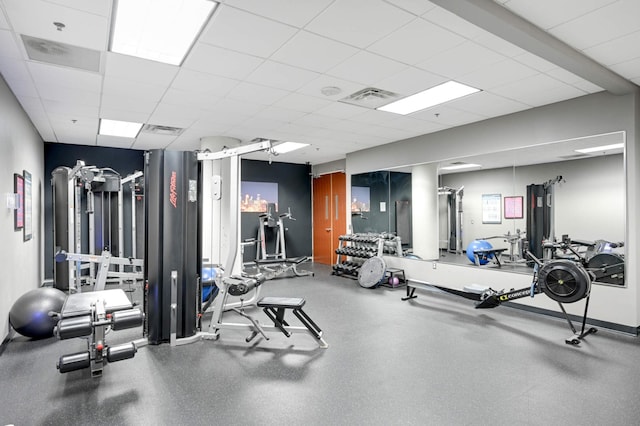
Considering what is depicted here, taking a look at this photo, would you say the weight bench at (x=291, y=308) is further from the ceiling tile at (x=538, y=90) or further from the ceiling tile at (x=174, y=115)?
the ceiling tile at (x=538, y=90)

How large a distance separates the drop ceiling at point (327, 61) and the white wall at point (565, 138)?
18 cm

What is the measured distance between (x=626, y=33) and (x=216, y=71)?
10.8ft

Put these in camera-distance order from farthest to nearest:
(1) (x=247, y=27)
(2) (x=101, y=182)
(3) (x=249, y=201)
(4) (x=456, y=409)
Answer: (3) (x=249, y=201)
(2) (x=101, y=182)
(1) (x=247, y=27)
(4) (x=456, y=409)

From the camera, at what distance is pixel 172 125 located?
534 centimetres

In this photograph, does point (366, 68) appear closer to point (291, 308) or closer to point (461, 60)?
point (461, 60)

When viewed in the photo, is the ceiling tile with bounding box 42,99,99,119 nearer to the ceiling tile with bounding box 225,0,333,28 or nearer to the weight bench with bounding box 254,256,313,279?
the ceiling tile with bounding box 225,0,333,28

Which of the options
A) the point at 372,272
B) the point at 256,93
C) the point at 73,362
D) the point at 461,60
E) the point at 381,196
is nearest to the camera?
the point at 73,362

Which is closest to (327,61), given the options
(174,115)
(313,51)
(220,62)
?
(313,51)

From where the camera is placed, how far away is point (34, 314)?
3.49m

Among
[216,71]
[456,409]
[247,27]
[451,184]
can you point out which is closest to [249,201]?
[451,184]

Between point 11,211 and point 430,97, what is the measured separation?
468 cm

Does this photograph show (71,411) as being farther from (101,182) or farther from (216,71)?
(101,182)

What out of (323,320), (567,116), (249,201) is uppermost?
(567,116)

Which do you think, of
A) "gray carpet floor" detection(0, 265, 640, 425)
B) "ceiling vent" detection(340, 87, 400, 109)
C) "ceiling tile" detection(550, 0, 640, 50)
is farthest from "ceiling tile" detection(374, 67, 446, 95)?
"gray carpet floor" detection(0, 265, 640, 425)
